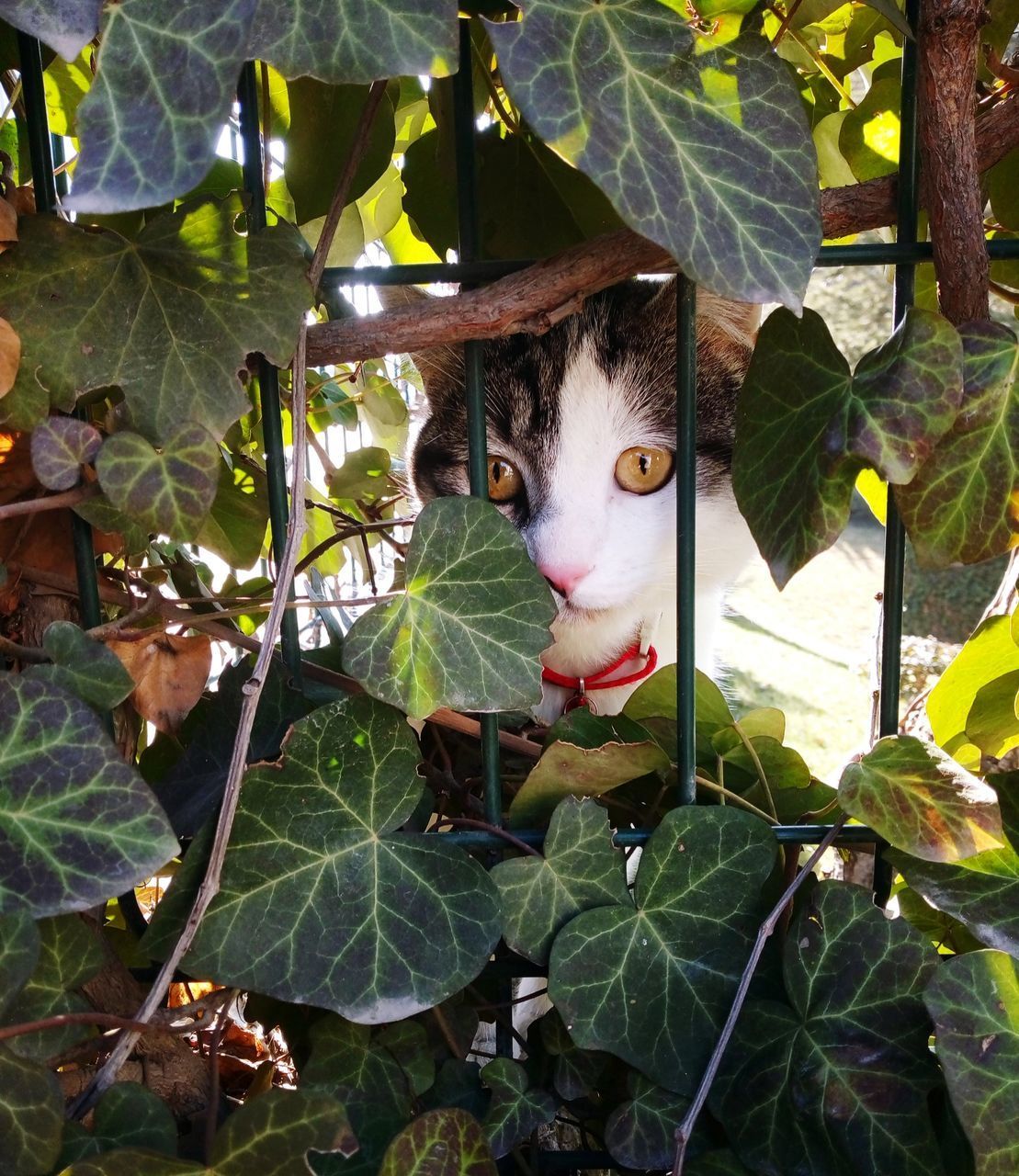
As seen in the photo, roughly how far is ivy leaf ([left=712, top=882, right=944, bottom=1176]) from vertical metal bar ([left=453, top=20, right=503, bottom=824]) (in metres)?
0.25

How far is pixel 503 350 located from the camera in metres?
1.33

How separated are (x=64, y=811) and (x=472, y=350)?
0.42 metres

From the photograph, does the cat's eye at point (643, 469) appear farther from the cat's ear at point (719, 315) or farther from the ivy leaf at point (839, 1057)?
the ivy leaf at point (839, 1057)

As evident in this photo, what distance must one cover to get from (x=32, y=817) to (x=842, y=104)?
115 centimetres

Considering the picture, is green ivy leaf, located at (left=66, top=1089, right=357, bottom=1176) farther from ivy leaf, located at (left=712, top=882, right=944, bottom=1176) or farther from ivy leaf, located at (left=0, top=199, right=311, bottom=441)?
ivy leaf, located at (left=0, top=199, right=311, bottom=441)

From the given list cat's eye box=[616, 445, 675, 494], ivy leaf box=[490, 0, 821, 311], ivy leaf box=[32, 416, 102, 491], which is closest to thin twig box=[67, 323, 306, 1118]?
ivy leaf box=[32, 416, 102, 491]

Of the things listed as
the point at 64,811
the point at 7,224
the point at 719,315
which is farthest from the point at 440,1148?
the point at 719,315

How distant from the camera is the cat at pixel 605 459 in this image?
1.19m

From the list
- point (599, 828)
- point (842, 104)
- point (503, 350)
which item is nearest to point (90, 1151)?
point (599, 828)

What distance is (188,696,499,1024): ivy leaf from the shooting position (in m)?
0.71

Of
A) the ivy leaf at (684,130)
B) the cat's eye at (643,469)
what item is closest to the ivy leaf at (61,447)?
the ivy leaf at (684,130)

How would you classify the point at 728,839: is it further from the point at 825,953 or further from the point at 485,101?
the point at 485,101

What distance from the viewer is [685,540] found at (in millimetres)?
818

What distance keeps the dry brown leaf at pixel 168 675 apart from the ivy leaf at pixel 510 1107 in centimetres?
37
